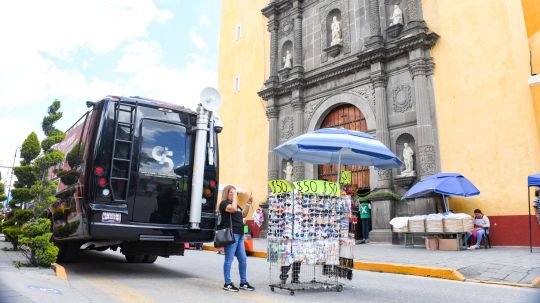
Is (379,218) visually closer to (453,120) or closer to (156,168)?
(453,120)

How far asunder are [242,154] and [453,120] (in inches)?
438

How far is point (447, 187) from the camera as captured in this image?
37.3 feet

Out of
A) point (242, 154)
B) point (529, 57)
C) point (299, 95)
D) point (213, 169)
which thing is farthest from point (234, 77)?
point (213, 169)

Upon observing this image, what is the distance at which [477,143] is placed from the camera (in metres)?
12.9

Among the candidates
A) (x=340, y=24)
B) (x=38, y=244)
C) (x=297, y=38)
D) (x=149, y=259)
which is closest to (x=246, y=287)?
(x=38, y=244)

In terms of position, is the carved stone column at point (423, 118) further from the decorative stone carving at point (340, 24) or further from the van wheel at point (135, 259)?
the van wheel at point (135, 259)

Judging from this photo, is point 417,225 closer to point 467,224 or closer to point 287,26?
point 467,224

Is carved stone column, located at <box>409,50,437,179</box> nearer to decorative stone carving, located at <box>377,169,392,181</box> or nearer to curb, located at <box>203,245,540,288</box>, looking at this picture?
decorative stone carving, located at <box>377,169,392,181</box>

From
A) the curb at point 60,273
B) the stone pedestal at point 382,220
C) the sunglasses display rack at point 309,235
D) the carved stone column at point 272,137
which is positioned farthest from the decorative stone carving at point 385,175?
the curb at point 60,273

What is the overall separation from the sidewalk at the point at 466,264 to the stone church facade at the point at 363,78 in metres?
3.54

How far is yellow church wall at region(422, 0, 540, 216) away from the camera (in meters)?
12.0

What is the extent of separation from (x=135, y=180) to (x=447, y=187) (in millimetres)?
8503

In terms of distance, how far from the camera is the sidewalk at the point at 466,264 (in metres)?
7.12

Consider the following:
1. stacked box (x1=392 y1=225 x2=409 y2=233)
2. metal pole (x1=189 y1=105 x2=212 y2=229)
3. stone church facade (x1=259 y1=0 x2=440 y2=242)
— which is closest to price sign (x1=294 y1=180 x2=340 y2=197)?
metal pole (x1=189 y1=105 x2=212 y2=229)
